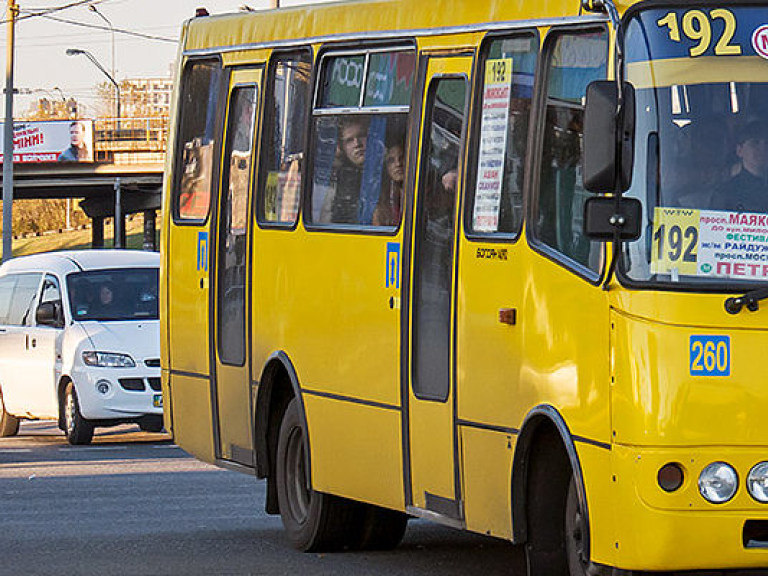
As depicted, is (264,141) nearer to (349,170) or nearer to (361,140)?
(349,170)

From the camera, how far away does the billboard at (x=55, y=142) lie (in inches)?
3787

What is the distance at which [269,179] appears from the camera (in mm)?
12586

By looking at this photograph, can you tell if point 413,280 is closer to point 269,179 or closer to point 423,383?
point 423,383

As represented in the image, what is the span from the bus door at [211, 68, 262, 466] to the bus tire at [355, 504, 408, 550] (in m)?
0.95

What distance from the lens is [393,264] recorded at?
34.9 ft

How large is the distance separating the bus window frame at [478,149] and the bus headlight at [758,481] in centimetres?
176

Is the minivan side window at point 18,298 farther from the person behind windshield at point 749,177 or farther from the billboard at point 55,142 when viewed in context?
the billboard at point 55,142

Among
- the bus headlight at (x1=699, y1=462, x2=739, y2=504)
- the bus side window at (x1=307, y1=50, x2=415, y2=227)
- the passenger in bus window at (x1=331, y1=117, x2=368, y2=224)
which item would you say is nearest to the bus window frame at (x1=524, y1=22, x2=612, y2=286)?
the bus headlight at (x1=699, y1=462, x2=739, y2=504)

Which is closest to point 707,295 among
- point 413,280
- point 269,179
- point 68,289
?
point 413,280

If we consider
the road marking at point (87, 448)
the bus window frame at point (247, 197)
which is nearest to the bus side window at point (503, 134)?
the bus window frame at point (247, 197)

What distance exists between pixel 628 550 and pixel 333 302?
12.5 feet

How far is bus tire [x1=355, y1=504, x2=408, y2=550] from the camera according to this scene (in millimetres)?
12070

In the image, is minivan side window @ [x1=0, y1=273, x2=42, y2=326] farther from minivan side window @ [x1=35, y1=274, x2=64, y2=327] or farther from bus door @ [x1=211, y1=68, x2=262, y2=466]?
bus door @ [x1=211, y1=68, x2=262, y2=466]

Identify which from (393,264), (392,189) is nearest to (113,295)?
(392,189)
